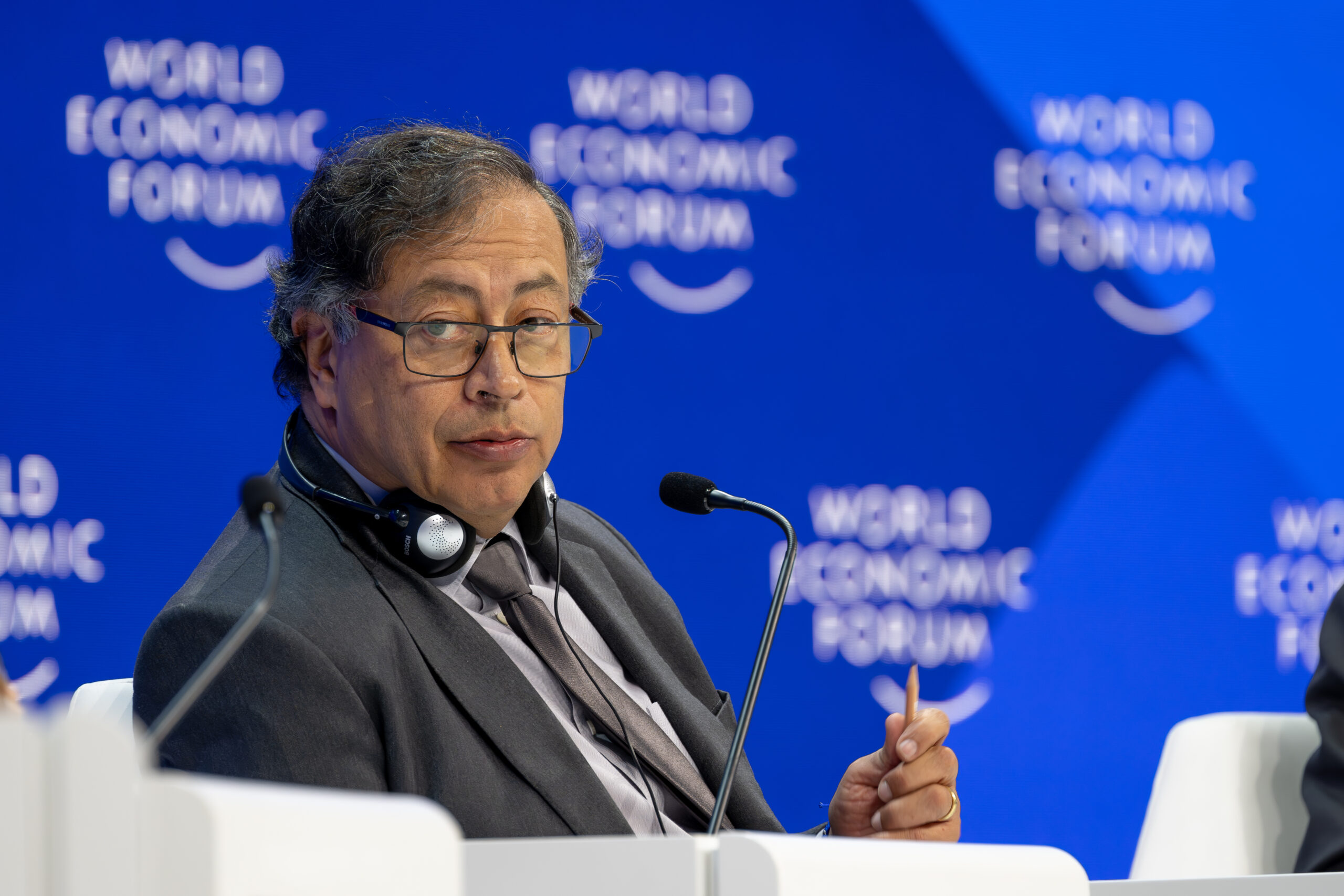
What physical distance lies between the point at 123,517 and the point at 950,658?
5.28 feet

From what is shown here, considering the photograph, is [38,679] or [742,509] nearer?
[742,509]

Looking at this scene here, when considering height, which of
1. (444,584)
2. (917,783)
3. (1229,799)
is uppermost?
(444,584)

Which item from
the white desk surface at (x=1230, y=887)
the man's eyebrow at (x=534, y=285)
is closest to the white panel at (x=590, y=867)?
the white desk surface at (x=1230, y=887)

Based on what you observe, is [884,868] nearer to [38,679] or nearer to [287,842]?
[287,842]

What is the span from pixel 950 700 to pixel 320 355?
1.55 metres

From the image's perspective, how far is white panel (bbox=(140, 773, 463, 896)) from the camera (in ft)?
1.79

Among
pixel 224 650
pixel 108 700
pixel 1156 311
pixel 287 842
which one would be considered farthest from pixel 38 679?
pixel 1156 311

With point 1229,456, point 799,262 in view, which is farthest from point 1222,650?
point 799,262

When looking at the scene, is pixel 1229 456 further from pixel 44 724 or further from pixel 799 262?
pixel 44 724

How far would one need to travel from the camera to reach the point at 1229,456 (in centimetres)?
276

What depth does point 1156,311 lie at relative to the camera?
2713 millimetres

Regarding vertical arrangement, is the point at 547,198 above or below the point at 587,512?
above

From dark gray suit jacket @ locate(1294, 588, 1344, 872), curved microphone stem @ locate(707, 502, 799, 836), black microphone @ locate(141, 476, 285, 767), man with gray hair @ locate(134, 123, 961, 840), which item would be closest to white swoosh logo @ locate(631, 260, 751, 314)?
man with gray hair @ locate(134, 123, 961, 840)

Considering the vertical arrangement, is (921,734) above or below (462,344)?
below
